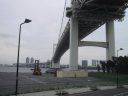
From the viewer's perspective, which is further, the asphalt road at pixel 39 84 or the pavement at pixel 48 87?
the asphalt road at pixel 39 84

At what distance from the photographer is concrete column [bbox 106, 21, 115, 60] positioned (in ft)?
212

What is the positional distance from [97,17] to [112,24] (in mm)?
5566

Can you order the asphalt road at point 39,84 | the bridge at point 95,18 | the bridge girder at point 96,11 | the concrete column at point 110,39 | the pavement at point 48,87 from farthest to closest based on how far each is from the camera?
the concrete column at point 110,39 < the bridge at point 95,18 < the bridge girder at point 96,11 < the asphalt road at point 39,84 < the pavement at point 48,87

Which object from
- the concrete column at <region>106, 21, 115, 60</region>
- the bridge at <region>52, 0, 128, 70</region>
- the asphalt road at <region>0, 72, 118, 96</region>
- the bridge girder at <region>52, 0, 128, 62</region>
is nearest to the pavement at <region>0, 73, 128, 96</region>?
the asphalt road at <region>0, 72, 118, 96</region>

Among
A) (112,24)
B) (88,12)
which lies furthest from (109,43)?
Answer: (88,12)

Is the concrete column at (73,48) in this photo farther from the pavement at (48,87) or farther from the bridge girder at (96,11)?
the pavement at (48,87)

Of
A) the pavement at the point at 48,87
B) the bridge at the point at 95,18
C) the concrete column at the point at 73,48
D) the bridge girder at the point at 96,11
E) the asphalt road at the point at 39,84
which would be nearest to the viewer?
the pavement at the point at 48,87

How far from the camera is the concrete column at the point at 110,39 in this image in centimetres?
6450

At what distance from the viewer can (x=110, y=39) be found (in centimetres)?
6562

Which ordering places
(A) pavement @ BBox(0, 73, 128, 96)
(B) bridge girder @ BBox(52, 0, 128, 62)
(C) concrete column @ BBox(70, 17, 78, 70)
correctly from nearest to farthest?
(A) pavement @ BBox(0, 73, 128, 96)
(B) bridge girder @ BBox(52, 0, 128, 62)
(C) concrete column @ BBox(70, 17, 78, 70)

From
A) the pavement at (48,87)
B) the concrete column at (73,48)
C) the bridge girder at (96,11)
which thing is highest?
the bridge girder at (96,11)

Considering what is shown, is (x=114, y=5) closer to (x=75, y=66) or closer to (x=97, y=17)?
(x=97, y=17)

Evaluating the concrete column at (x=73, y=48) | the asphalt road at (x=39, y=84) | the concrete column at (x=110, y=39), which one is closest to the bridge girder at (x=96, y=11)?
the concrete column at (x=110, y=39)

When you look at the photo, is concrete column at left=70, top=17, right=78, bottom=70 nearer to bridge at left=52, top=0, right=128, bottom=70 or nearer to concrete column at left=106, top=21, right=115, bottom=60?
bridge at left=52, top=0, right=128, bottom=70
